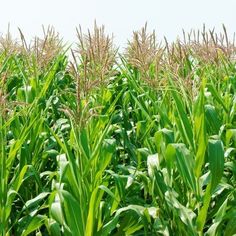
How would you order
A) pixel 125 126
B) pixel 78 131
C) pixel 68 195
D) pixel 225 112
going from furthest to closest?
pixel 125 126
pixel 225 112
pixel 78 131
pixel 68 195

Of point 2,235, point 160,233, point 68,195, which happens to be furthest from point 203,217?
point 2,235

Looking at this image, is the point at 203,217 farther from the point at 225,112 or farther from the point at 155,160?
the point at 225,112

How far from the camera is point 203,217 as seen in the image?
266 cm

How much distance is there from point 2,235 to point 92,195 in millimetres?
561

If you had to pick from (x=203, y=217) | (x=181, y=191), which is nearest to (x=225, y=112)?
(x=181, y=191)

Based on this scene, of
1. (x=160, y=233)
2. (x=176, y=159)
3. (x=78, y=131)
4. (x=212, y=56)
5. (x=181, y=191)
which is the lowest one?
(x=160, y=233)

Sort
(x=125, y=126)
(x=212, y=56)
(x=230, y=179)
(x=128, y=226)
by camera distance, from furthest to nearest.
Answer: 1. (x=212, y=56)
2. (x=125, y=126)
3. (x=230, y=179)
4. (x=128, y=226)

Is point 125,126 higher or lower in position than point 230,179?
higher

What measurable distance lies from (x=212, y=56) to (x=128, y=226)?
2.81 meters

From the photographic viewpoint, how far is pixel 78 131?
107 inches

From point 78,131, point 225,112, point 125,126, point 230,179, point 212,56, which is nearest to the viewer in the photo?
point 78,131

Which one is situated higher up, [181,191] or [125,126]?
[125,126]

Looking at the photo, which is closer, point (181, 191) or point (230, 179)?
point (181, 191)

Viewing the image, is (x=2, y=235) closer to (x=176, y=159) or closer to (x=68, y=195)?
(x=68, y=195)
